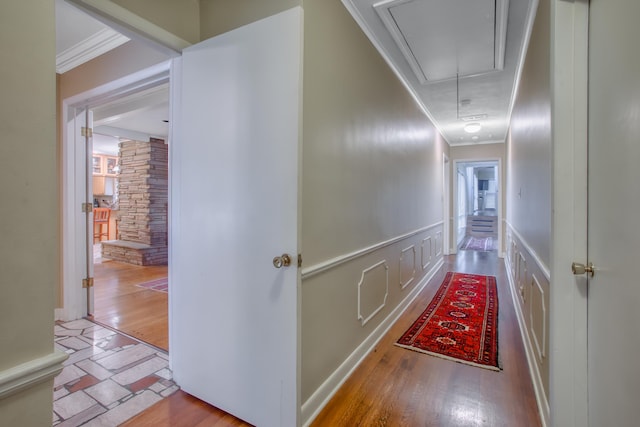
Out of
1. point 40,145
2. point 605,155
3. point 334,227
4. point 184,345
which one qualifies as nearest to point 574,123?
point 605,155

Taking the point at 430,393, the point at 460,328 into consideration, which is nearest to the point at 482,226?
the point at 460,328

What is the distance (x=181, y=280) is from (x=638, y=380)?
1.94 m

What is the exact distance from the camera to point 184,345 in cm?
175

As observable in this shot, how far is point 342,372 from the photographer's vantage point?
190cm

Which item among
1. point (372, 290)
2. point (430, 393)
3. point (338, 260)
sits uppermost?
point (338, 260)

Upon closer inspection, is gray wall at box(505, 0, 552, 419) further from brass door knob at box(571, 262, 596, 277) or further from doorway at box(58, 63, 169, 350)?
doorway at box(58, 63, 169, 350)

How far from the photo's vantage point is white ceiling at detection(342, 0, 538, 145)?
6.33 ft

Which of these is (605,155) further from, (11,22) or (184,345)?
(184,345)

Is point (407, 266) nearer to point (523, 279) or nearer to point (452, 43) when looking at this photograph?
point (523, 279)

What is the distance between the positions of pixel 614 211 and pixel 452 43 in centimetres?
195

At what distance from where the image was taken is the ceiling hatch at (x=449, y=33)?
192cm

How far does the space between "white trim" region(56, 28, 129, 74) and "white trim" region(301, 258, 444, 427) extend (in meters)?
2.79

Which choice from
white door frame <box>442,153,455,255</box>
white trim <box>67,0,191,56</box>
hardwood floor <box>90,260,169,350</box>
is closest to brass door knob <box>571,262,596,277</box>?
white trim <box>67,0,191,56</box>

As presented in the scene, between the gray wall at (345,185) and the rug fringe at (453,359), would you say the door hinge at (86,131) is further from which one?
the rug fringe at (453,359)
